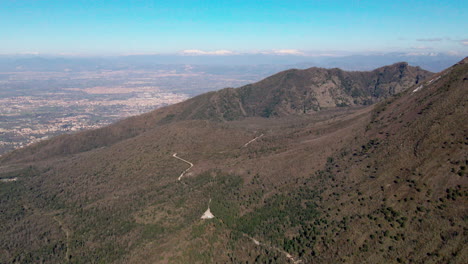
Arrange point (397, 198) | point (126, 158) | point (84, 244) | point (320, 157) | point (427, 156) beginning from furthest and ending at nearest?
point (126, 158) < point (320, 157) < point (84, 244) < point (427, 156) < point (397, 198)

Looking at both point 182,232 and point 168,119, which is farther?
point 168,119

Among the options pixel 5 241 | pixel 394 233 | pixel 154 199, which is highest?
pixel 394 233

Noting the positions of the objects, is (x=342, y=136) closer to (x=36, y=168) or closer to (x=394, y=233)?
(x=394, y=233)

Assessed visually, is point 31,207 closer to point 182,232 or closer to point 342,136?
point 182,232

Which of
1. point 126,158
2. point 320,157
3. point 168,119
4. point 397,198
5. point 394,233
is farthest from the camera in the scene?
point 168,119

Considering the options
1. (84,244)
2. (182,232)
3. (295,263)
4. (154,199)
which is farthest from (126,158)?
(295,263)

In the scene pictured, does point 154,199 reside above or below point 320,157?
below

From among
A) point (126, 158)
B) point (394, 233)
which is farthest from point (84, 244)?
point (394, 233)
